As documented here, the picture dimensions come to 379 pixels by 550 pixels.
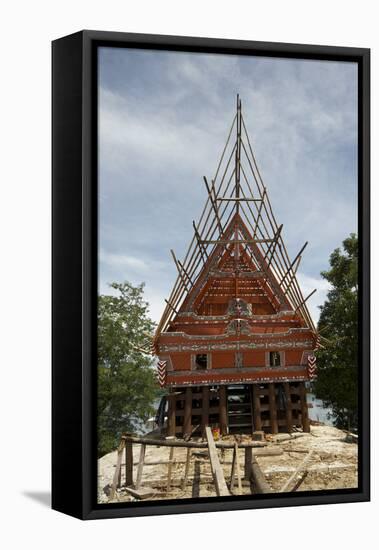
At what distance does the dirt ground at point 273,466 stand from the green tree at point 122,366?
0.67 feet

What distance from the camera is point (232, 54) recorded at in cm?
977

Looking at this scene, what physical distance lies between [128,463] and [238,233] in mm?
1866

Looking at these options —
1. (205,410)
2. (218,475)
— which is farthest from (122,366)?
(218,475)

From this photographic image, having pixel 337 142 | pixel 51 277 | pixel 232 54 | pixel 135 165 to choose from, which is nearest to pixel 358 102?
pixel 337 142

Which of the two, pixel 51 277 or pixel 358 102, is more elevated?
pixel 358 102

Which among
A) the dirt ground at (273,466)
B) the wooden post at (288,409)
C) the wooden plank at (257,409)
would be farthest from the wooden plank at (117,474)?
the wooden post at (288,409)

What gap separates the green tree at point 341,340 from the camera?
10.1 meters

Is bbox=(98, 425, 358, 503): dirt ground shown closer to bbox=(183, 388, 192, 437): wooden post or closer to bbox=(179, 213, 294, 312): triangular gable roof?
bbox=(183, 388, 192, 437): wooden post

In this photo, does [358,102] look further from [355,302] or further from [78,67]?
[78,67]

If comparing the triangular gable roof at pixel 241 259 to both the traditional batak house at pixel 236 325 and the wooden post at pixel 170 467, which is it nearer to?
the traditional batak house at pixel 236 325

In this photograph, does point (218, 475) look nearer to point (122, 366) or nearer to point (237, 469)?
point (237, 469)

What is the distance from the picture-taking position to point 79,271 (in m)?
9.27

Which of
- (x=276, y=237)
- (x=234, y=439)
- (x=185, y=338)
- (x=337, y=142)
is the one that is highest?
(x=337, y=142)

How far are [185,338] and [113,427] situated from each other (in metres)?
0.85
